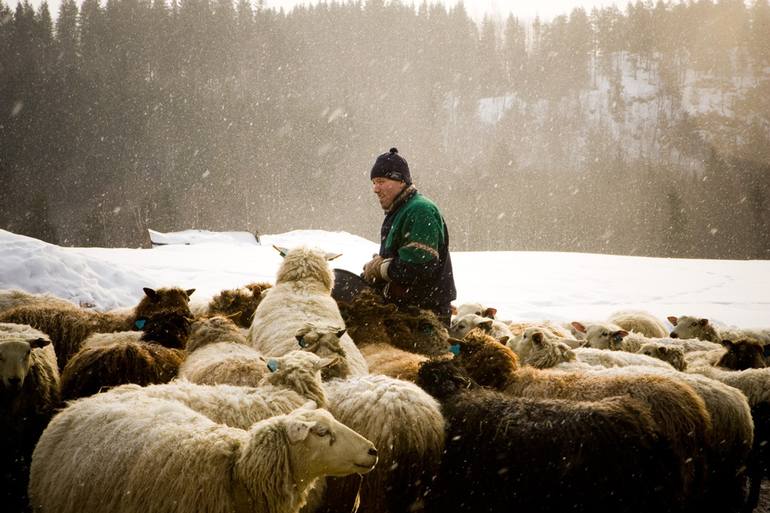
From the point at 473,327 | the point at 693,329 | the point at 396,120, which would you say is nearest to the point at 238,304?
the point at 473,327

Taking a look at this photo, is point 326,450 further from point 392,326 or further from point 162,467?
point 392,326

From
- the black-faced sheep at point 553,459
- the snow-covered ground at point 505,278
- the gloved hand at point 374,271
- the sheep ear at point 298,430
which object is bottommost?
the snow-covered ground at point 505,278

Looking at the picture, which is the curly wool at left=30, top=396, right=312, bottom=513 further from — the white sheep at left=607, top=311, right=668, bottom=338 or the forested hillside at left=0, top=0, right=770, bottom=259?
the forested hillside at left=0, top=0, right=770, bottom=259

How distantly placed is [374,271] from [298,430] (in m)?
3.21

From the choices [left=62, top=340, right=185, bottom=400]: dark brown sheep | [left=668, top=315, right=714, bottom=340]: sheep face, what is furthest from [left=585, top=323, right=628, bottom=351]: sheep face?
[left=62, top=340, right=185, bottom=400]: dark brown sheep

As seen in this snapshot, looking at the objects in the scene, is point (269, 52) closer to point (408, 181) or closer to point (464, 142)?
point (464, 142)

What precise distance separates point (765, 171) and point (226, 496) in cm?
9612

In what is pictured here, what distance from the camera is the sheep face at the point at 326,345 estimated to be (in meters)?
4.22

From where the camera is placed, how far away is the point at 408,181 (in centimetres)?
612

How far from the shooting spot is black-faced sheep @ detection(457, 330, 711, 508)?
13.1 ft

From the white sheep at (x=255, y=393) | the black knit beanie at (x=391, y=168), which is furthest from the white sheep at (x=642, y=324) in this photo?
the white sheep at (x=255, y=393)

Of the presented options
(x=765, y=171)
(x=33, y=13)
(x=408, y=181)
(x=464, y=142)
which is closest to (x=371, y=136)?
(x=464, y=142)

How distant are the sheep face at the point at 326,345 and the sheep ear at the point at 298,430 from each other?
1.27 metres

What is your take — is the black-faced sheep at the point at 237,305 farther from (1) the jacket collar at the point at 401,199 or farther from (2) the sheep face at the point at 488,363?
(2) the sheep face at the point at 488,363
